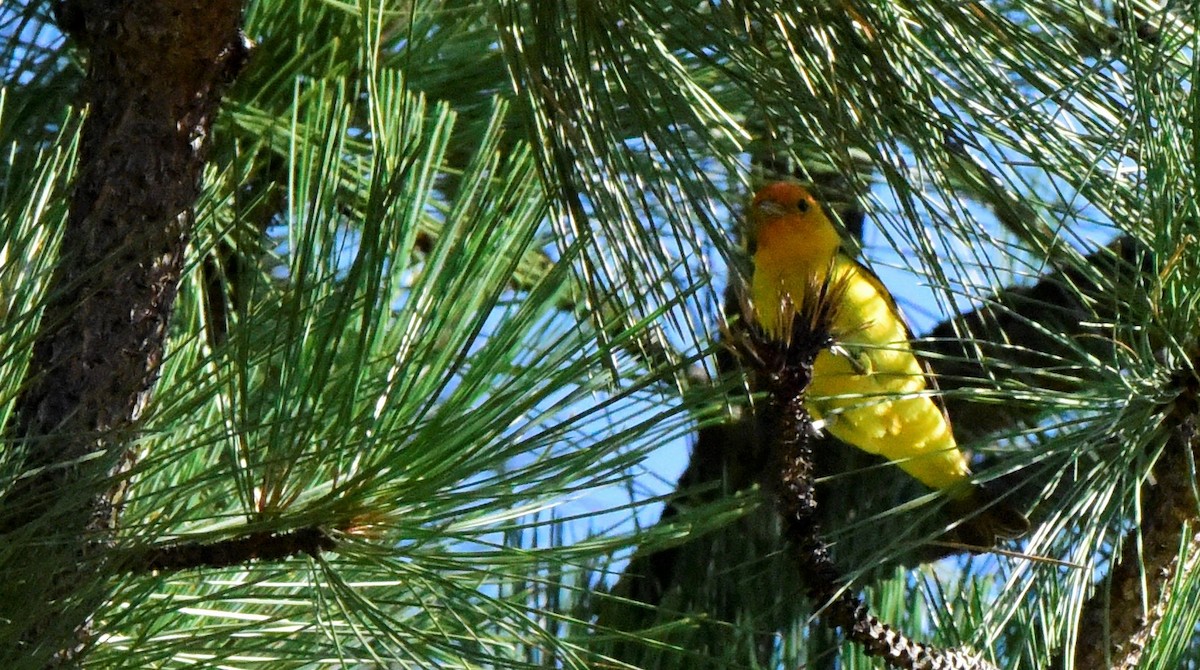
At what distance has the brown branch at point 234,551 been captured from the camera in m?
0.69

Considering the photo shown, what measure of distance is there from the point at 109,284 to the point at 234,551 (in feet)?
0.50

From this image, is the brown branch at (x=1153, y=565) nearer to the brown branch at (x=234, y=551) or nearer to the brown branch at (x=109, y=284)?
the brown branch at (x=234, y=551)

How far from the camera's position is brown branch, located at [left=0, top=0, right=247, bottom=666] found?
66 centimetres

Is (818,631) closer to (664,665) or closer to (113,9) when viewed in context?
(664,665)

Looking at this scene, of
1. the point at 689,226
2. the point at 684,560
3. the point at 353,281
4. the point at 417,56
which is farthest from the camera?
the point at 684,560

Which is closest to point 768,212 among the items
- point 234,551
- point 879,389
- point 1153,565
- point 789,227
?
point 789,227

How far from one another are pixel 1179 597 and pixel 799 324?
323 mm

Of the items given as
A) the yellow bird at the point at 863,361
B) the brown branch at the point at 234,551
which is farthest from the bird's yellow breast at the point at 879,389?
the brown branch at the point at 234,551

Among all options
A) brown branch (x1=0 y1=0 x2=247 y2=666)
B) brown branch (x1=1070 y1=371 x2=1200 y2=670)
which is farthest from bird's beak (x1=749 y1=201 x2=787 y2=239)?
brown branch (x1=0 y1=0 x2=247 y2=666)

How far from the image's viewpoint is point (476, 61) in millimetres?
1370

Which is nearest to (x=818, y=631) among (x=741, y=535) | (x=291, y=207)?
(x=741, y=535)

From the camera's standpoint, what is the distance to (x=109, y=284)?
2.17ft

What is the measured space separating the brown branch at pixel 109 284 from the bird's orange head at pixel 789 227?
0.96m

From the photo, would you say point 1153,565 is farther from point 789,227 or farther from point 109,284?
point 789,227
